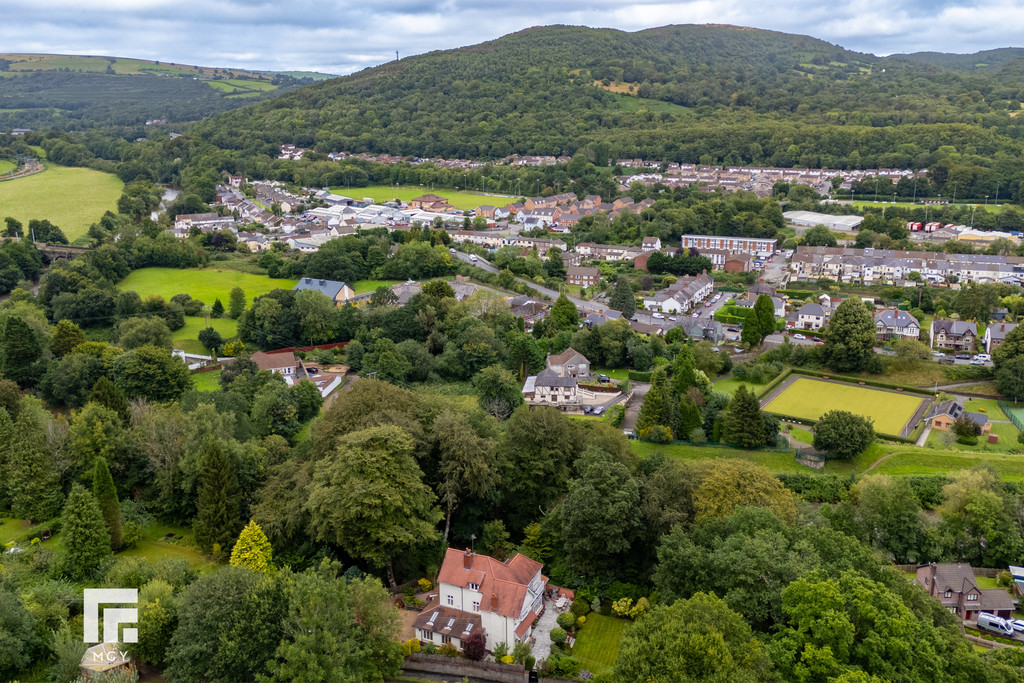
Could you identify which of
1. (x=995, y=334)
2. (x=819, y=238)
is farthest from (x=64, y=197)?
(x=995, y=334)

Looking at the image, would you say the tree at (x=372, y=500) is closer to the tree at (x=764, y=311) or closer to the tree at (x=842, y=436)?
the tree at (x=842, y=436)

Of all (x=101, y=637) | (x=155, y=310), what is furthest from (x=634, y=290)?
(x=101, y=637)

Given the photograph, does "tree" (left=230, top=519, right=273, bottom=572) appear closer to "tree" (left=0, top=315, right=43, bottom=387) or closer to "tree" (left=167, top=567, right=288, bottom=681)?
"tree" (left=167, top=567, right=288, bottom=681)

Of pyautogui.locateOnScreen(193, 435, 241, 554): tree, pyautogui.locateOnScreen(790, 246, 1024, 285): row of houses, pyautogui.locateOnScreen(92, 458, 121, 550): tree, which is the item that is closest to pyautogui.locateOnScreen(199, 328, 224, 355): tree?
pyautogui.locateOnScreen(92, 458, 121, 550): tree

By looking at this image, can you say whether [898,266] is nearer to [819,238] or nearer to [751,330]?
[819,238]

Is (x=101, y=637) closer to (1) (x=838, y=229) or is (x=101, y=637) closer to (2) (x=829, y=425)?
(2) (x=829, y=425)

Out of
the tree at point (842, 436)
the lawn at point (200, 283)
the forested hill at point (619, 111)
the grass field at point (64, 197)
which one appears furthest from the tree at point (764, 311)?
the forested hill at point (619, 111)
